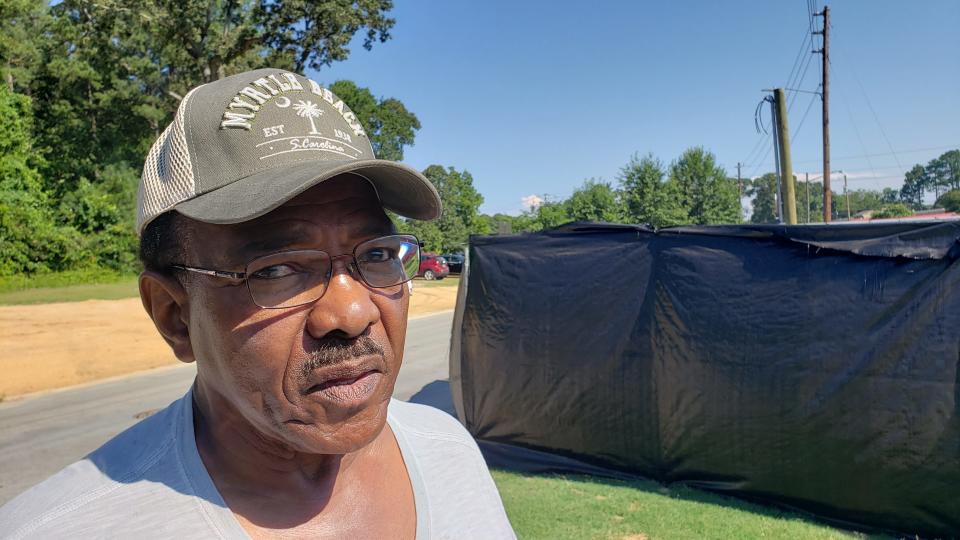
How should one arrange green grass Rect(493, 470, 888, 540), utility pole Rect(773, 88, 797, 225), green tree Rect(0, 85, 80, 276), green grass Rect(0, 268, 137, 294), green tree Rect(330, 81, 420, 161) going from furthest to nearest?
green tree Rect(330, 81, 420, 161) → green tree Rect(0, 85, 80, 276) → green grass Rect(0, 268, 137, 294) → utility pole Rect(773, 88, 797, 225) → green grass Rect(493, 470, 888, 540)

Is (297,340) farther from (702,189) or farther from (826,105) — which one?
(702,189)

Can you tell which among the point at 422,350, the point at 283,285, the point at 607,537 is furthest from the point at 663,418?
the point at 422,350

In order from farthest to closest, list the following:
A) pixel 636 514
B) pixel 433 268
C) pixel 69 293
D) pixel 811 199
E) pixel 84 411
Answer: pixel 811 199, pixel 433 268, pixel 69 293, pixel 84 411, pixel 636 514

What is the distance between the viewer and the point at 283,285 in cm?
102

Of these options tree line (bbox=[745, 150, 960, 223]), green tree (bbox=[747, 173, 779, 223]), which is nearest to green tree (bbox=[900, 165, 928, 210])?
tree line (bbox=[745, 150, 960, 223])

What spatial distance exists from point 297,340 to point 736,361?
4.26 m

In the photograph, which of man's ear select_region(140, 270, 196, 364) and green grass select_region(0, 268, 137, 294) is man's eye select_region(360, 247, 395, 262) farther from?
green grass select_region(0, 268, 137, 294)

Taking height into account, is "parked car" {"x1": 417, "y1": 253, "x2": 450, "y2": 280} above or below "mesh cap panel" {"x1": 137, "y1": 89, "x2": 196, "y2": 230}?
below

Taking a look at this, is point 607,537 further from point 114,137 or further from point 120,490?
point 114,137

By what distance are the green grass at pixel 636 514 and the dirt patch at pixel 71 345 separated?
958cm

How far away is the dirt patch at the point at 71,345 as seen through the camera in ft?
36.5

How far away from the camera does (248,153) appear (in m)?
1.05

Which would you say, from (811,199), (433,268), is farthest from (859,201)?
(433,268)

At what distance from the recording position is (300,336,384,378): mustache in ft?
3.25
